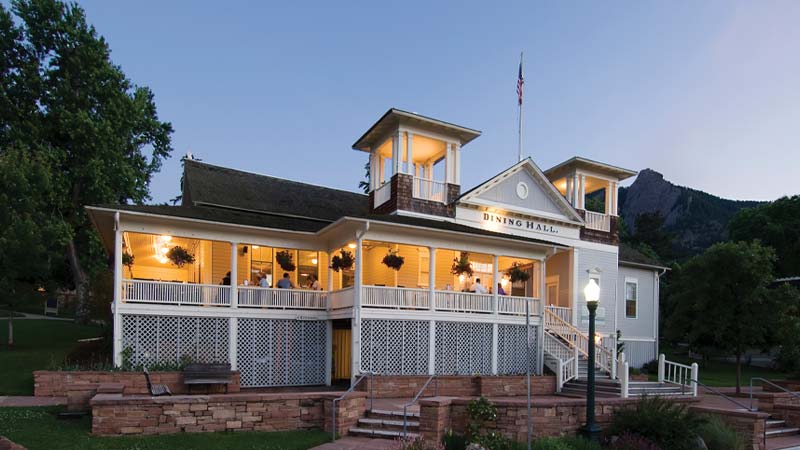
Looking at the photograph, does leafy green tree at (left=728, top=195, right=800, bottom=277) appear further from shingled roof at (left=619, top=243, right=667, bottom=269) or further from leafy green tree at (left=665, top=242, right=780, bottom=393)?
leafy green tree at (left=665, top=242, right=780, bottom=393)

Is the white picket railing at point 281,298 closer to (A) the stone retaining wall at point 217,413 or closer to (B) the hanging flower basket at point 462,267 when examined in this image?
(B) the hanging flower basket at point 462,267

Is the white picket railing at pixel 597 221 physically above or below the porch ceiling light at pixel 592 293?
above

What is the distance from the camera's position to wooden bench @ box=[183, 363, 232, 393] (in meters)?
14.5

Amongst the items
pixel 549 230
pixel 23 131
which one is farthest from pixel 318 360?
pixel 23 131

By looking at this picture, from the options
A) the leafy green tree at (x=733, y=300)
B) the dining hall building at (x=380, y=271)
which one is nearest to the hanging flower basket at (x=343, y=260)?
the dining hall building at (x=380, y=271)

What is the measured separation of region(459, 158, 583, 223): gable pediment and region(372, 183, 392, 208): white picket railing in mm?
2744

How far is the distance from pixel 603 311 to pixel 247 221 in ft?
51.0

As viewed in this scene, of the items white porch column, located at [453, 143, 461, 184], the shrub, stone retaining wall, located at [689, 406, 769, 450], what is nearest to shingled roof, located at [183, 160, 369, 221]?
white porch column, located at [453, 143, 461, 184]

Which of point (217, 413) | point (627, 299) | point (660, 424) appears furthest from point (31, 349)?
point (627, 299)

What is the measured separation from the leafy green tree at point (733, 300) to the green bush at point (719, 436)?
360 inches

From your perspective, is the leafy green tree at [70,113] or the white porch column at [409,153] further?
the leafy green tree at [70,113]

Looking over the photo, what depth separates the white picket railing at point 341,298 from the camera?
16.9 m

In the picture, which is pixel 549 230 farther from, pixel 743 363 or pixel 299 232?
pixel 743 363

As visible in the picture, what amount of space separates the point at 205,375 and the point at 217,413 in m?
4.40
